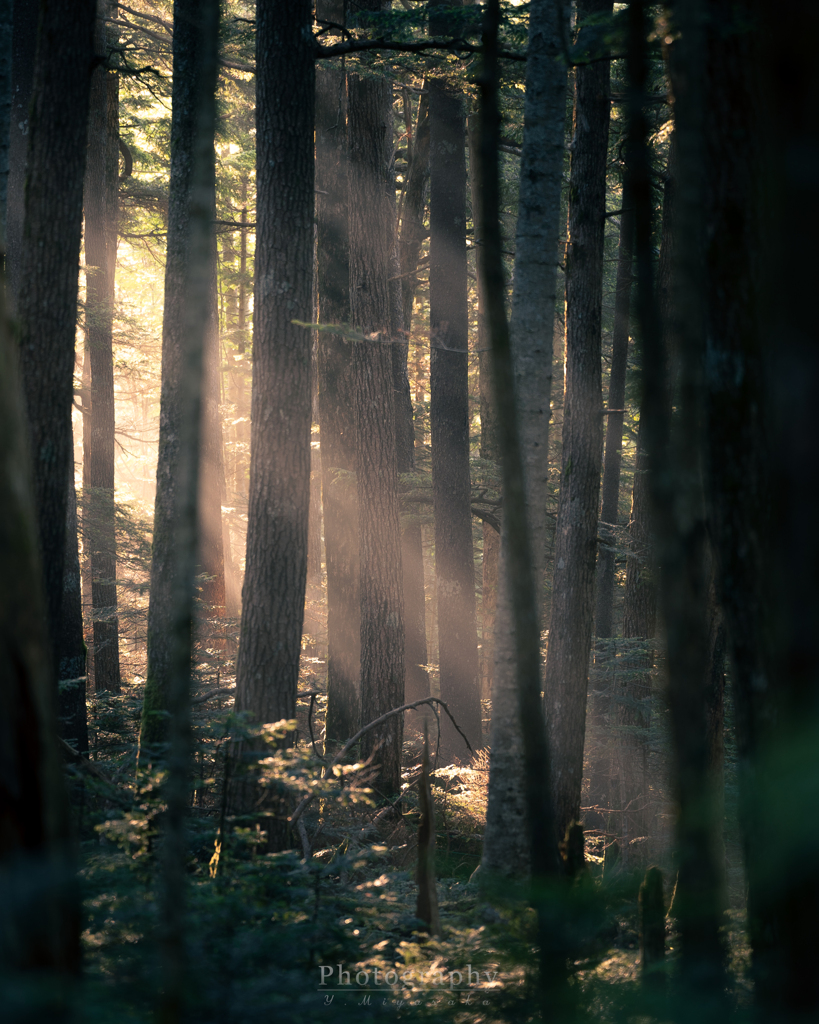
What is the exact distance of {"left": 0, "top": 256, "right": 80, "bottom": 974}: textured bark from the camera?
1996mm

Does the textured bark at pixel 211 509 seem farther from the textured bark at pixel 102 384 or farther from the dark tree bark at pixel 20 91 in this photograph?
the dark tree bark at pixel 20 91

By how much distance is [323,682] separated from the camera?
1445 centimetres

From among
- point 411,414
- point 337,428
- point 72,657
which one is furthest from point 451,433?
point 72,657

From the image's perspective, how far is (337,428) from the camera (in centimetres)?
1083

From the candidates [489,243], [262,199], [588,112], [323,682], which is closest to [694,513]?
[489,243]

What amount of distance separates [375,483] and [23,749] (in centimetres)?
749

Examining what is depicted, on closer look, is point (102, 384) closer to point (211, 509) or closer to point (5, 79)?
point (211, 509)

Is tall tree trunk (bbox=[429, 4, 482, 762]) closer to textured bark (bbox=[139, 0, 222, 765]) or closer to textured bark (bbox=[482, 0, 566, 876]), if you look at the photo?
textured bark (bbox=[139, 0, 222, 765])

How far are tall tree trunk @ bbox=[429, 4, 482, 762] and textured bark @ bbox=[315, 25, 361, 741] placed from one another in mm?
1857

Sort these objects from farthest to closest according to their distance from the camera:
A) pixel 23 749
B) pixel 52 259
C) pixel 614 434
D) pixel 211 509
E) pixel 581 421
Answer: pixel 614 434 → pixel 211 509 → pixel 581 421 → pixel 52 259 → pixel 23 749

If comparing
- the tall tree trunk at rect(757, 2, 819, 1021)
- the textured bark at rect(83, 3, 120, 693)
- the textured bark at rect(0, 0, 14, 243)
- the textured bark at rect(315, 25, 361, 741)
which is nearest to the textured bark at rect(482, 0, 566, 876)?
the tall tree trunk at rect(757, 2, 819, 1021)

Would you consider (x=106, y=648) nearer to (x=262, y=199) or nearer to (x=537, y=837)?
(x=262, y=199)

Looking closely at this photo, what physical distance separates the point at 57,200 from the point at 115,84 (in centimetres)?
1123

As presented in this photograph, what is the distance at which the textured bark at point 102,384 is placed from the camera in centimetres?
1336
